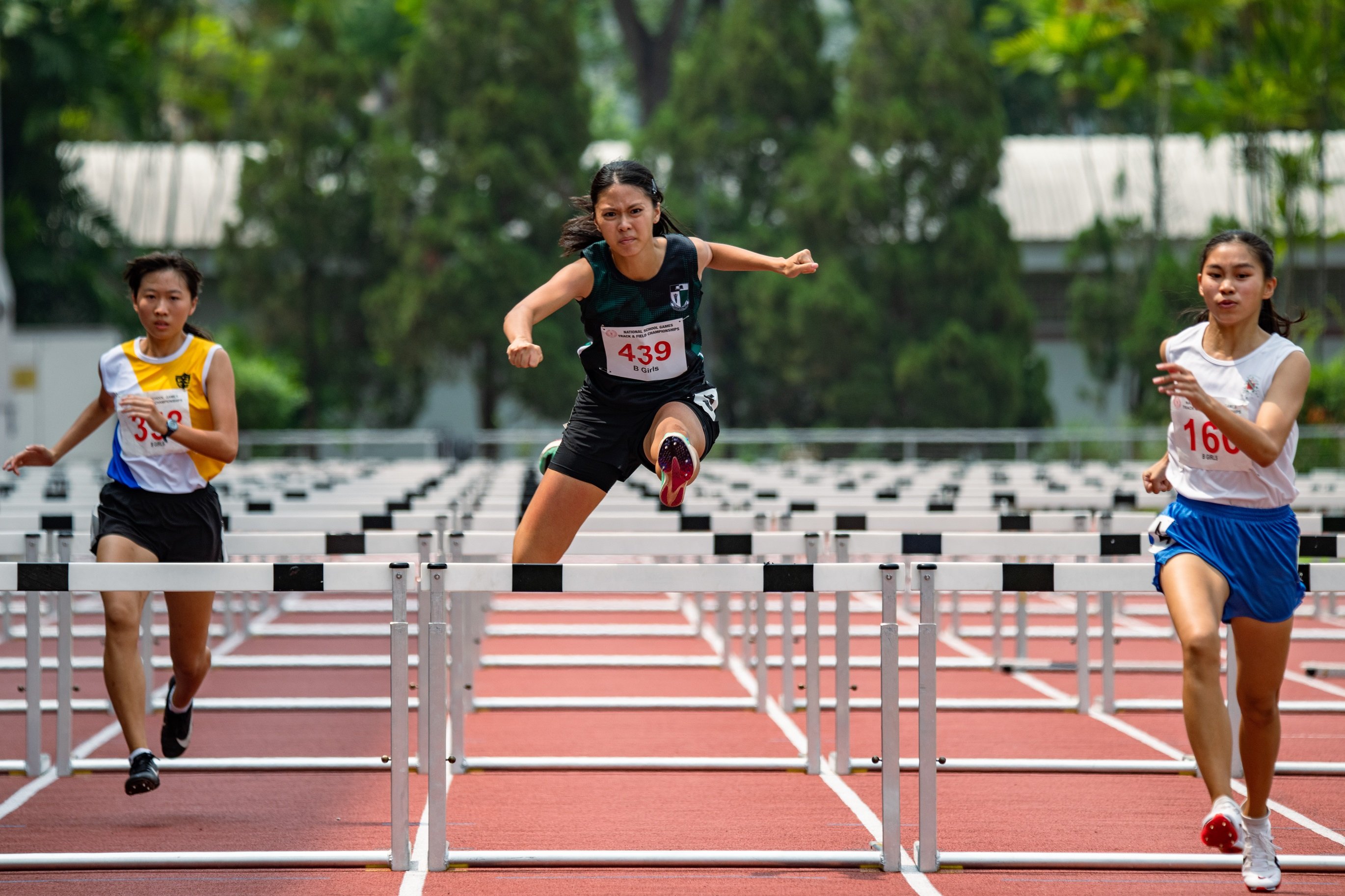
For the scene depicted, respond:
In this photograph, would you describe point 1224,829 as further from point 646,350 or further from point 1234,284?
point 646,350

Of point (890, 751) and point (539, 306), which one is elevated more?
point (539, 306)

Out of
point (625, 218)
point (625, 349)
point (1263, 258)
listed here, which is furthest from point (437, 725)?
point (1263, 258)

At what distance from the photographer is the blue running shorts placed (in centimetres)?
476

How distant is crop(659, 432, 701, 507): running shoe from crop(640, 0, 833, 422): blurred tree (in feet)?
85.2

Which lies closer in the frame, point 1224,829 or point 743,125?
point 1224,829

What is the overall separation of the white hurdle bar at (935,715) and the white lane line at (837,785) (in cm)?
9

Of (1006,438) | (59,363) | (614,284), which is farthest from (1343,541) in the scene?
(59,363)

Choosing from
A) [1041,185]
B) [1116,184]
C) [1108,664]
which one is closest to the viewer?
[1108,664]

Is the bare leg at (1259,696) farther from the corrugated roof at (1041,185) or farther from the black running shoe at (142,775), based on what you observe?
the corrugated roof at (1041,185)

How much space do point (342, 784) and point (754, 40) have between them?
1073 inches

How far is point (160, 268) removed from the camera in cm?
591

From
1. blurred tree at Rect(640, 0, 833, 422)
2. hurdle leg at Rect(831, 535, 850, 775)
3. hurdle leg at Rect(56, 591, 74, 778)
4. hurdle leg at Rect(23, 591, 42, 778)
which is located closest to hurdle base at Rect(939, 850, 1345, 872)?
hurdle leg at Rect(831, 535, 850, 775)

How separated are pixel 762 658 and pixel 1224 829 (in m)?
3.96

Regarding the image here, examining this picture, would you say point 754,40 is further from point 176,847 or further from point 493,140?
point 176,847
